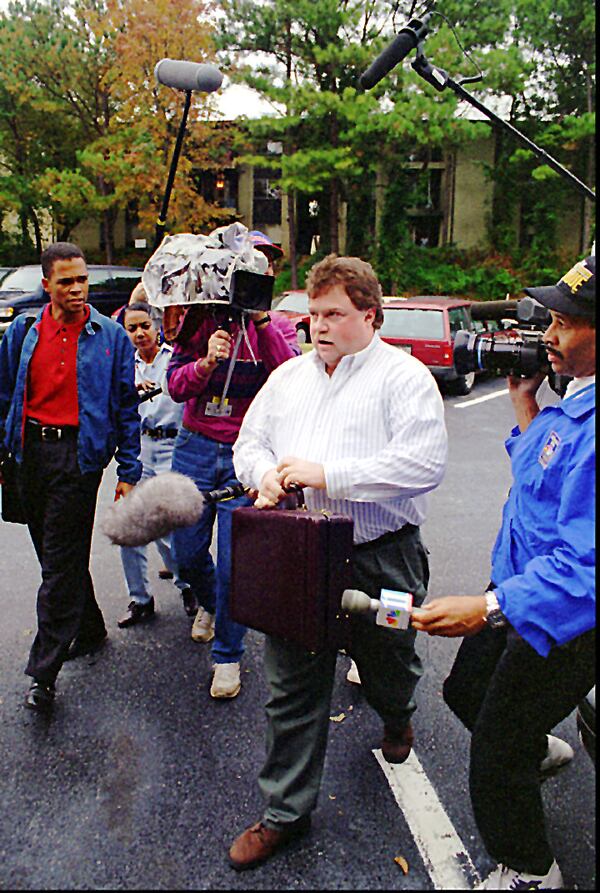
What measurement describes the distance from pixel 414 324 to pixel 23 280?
9.05m

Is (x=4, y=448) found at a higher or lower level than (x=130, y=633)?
higher

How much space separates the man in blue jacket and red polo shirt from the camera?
3393 millimetres

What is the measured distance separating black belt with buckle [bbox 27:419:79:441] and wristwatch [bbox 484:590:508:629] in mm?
2152

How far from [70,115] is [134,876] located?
27.8 m

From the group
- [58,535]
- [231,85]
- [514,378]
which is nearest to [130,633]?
[58,535]

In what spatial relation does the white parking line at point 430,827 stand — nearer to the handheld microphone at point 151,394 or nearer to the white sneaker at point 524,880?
the white sneaker at point 524,880

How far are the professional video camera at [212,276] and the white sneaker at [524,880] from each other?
227cm

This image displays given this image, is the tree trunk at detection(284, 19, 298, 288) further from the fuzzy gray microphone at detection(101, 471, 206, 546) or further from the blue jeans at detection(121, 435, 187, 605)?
the fuzzy gray microphone at detection(101, 471, 206, 546)

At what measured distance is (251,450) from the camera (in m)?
2.70

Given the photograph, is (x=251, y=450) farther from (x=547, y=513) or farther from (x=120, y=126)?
(x=120, y=126)

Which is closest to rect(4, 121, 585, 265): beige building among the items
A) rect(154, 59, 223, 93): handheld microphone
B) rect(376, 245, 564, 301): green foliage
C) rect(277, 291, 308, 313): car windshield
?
rect(376, 245, 564, 301): green foliage

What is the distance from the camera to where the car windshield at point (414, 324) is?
11.7 metres

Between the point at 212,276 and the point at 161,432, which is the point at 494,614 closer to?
the point at 212,276

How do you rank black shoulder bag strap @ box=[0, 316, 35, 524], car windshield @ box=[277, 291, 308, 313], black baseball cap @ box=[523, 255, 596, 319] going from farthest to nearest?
1. car windshield @ box=[277, 291, 308, 313]
2. black shoulder bag strap @ box=[0, 316, 35, 524]
3. black baseball cap @ box=[523, 255, 596, 319]
